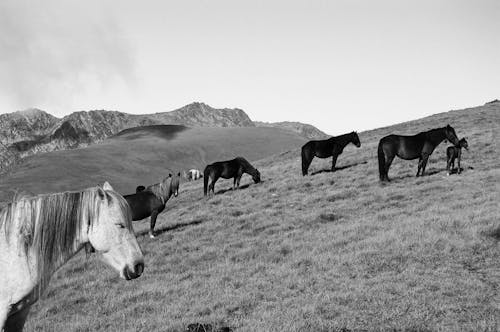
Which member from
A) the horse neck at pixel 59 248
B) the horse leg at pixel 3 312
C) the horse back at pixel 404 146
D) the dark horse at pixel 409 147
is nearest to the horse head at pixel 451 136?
the dark horse at pixel 409 147

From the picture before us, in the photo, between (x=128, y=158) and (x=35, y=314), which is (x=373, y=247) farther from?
(x=128, y=158)

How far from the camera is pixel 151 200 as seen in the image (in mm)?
19594

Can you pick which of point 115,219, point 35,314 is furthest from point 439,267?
point 35,314

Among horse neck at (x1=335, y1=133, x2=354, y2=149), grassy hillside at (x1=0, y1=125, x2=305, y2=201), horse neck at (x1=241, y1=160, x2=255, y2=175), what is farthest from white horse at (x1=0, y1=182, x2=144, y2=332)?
grassy hillside at (x1=0, y1=125, x2=305, y2=201)

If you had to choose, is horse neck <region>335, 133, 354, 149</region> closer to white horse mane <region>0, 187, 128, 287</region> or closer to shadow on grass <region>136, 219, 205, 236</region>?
shadow on grass <region>136, 219, 205, 236</region>

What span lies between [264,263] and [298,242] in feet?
6.81

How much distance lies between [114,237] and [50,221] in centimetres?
72

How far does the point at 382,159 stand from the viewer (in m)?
23.5

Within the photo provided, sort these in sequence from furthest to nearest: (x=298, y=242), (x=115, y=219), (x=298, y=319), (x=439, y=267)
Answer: (x=298, y=242), (x=439, y=267), (x=298, y=319), (x=115, y=219)

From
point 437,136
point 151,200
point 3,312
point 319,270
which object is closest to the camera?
point 3,312

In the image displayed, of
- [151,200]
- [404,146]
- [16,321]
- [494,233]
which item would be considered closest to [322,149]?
[404,146]

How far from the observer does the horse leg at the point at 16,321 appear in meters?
4.67

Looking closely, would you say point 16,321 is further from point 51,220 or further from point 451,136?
point 451,136

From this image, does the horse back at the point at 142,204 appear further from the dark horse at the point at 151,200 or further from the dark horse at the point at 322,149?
the dark horse at the point at 322,149
